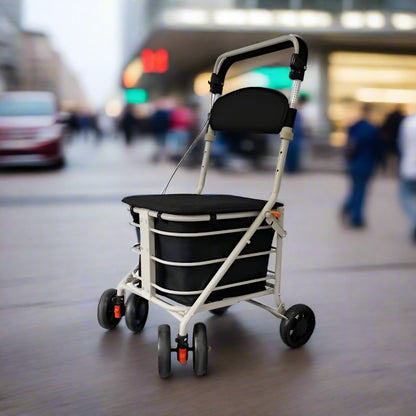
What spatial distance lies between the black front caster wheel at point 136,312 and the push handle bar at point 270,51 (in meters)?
1.42

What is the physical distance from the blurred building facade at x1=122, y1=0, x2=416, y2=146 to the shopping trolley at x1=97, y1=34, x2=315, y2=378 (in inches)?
661

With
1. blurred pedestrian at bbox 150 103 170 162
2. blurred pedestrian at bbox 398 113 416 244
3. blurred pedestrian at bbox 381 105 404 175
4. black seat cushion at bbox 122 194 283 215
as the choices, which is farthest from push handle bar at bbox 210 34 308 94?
blurred pedestrian at bbox 150 103 170 162

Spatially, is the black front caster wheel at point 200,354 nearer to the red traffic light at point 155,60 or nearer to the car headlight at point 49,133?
the car headlight at point 49,133

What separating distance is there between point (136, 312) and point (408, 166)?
13.7 feet

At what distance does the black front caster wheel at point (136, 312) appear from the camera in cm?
329

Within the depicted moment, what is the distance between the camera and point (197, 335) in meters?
2.78

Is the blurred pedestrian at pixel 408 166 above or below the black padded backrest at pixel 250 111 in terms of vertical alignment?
below

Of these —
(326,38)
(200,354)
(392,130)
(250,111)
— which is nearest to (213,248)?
(200,354)

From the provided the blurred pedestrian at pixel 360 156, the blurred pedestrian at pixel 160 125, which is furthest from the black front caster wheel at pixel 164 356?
the blurred pedestrian at pixel 160 125

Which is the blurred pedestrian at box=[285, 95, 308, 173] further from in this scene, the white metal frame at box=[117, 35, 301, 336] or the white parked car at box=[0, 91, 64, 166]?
the white metal frame at box=[117, 35, 301, 336]

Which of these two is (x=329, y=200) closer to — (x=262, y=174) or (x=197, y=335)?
(x=262, y=174)

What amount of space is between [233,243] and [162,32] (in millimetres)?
21521

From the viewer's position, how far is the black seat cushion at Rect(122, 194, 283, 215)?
270 centimetres

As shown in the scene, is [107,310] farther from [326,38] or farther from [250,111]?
[326,38]
